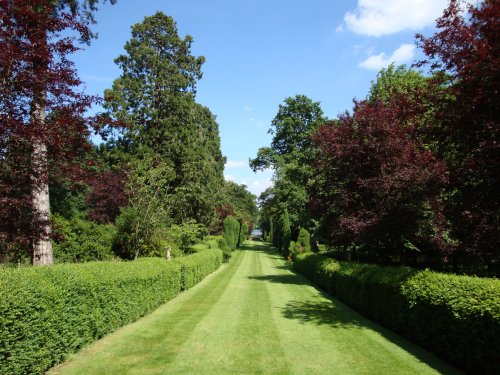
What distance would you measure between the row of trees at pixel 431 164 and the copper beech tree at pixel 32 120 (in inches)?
305

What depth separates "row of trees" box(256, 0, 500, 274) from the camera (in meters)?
6.65

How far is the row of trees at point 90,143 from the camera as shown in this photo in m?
7.55

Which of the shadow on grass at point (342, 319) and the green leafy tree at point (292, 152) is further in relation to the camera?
the green leafy tree at point (292, 152)

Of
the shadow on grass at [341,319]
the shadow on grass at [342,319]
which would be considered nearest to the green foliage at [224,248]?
the shadow on grass at [341,319]

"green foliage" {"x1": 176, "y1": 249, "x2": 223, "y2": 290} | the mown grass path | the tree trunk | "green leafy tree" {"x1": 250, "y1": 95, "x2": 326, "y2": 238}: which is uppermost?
"green leafy tree" {"x1": 250, "y1": 95, "x2": 326, "y2": 238}

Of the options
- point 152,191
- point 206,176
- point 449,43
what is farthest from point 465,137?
point 206,176

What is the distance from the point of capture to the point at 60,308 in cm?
600

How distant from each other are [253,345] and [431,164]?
6.95m

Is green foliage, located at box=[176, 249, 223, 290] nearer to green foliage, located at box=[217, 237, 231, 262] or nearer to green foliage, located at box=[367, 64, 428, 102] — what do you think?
green foliage, located at box=[217, 237, 231, 262]

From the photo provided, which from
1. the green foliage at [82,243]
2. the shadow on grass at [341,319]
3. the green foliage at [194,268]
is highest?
the green foliage at [82,243]

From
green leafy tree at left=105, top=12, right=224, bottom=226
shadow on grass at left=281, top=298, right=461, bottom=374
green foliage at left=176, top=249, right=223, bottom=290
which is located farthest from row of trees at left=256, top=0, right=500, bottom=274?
green leafy tree at left=105, top=12, right=224, bottom=226

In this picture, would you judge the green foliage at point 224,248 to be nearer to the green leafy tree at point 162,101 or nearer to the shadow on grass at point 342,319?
the green leafy tree at point 162,101

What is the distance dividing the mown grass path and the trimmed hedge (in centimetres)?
31

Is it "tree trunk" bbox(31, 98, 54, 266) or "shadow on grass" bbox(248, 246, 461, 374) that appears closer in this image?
"shadow on grass" bbox(248, 246, 461, 374)
